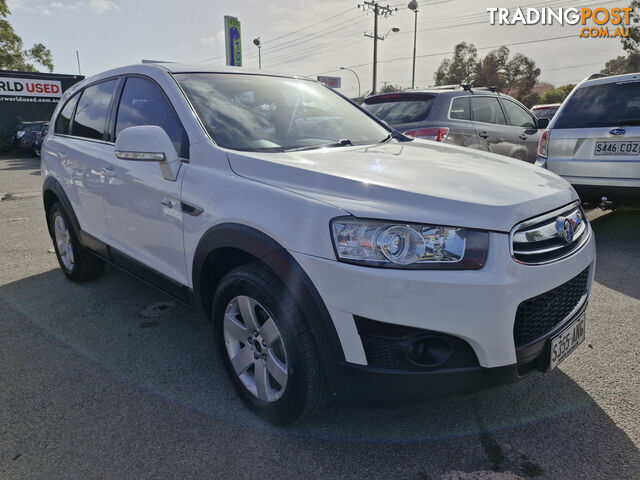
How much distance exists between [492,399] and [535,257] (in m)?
0.91

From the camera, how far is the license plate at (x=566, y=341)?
1.94m

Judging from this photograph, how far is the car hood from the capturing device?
5.77 feet

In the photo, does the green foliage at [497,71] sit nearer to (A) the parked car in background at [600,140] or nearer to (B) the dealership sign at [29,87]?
(B) the dealership sign at [29,87]

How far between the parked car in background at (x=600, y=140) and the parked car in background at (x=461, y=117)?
3.13 ft

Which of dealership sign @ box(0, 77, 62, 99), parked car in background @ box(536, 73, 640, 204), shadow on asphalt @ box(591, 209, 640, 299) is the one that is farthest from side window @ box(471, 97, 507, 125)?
dealership sign @ box(0, 77, 62, 99)

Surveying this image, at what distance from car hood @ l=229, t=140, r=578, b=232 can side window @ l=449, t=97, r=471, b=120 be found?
11.1 feet

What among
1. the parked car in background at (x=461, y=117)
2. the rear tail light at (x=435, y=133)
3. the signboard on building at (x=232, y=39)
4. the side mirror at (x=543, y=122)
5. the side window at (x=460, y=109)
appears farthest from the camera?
the signboard on building at (x=232, y=39)

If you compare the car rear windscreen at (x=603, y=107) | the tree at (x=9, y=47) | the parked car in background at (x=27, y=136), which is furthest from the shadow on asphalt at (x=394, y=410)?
the tree at (x=9, y=47)

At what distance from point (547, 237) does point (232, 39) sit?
1236 cm

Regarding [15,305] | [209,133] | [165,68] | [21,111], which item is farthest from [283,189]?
[21,111]

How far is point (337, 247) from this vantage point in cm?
175

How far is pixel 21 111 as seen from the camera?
26.2 m

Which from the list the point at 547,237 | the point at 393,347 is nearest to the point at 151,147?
the point at 393,347

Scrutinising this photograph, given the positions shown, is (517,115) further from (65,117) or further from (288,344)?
(288,344)
